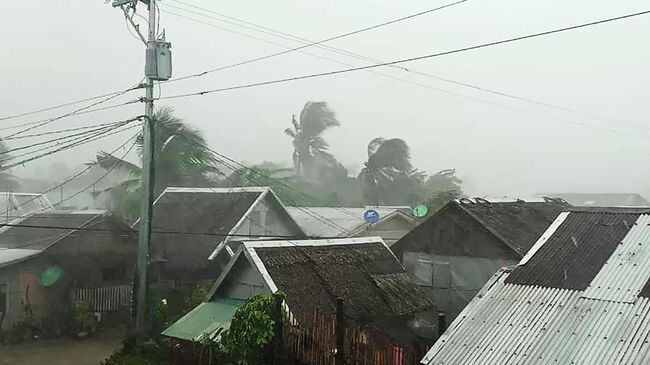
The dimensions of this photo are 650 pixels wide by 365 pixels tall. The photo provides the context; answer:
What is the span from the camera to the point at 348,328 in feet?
39.0

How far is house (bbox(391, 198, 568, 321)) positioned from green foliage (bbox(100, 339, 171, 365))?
7059 millimetres

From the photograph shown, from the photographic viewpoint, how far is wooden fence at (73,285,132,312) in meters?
21.8

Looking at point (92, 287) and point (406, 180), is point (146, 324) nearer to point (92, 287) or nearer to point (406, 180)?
point (92, 287)

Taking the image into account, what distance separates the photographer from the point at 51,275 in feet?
72.5

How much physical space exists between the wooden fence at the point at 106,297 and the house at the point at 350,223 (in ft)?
27.5

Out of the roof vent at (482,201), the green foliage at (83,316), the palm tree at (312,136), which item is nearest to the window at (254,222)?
the green foliage at (83,316)

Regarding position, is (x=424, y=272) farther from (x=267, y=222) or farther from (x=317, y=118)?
(x=317, y=118)

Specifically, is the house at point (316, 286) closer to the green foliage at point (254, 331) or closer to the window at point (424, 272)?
the window at point (424, 272)

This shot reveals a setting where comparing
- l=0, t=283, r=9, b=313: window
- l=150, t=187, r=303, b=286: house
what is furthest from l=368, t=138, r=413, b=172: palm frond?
l=0, t=283, r=9, b=313: window

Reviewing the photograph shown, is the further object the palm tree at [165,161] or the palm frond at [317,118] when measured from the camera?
the palm frond at [317,118]

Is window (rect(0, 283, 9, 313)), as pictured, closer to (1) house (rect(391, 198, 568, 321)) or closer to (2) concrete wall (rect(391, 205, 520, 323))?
(1) house (rect(391, 198, 568, 321))

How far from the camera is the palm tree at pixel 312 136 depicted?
187ft

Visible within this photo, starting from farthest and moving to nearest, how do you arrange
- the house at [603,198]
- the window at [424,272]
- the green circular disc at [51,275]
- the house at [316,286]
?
the house at [603,198] < the green circular disc at [51,275] < the window at [424,272] < the house at [316,286]

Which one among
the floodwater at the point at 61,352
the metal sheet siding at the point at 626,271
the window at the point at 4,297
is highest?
the metal sheet siding at the point at 626,271
